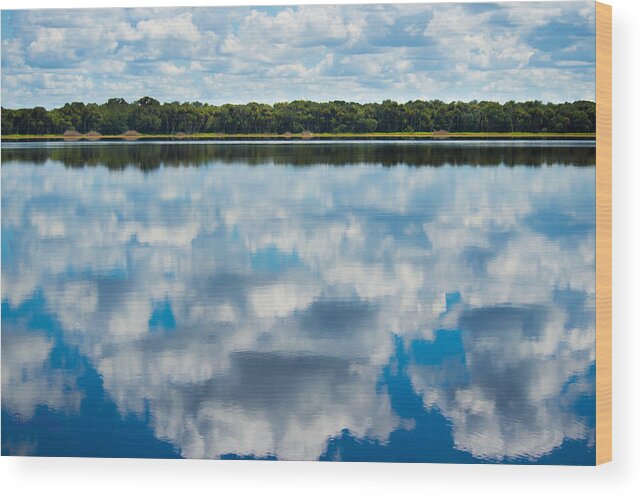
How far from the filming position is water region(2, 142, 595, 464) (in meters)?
7.94

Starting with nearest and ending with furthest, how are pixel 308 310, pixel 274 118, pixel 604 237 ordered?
1. pixel 604 237
2. pixel 308 310
3. pixel 274 118

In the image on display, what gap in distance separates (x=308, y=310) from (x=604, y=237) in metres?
2.40

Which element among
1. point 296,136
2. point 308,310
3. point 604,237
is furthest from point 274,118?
point 604,237

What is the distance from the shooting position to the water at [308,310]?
794 cm

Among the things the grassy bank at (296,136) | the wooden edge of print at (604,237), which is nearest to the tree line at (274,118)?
the grassy bank at (296,136)

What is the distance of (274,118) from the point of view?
337 inches

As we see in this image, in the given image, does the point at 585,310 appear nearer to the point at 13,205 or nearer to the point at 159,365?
the point at 159,365

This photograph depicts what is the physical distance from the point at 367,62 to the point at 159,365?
9.77 ft

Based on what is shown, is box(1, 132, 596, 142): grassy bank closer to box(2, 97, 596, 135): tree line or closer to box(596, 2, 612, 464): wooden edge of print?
box(2, 97, 596, 135): tree line

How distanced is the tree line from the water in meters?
0.21

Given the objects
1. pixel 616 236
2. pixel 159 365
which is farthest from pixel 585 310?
pixel 159 365

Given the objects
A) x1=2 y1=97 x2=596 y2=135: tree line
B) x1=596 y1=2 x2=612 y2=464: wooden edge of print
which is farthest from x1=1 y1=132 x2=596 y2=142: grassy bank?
x1=596 y1=2 x2=612 y2=464: wooden edge of print

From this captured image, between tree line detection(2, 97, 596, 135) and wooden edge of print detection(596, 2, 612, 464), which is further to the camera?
tree line detection(2, 97, 596, 135)

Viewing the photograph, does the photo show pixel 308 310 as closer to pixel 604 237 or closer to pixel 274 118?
pixel 274 118
